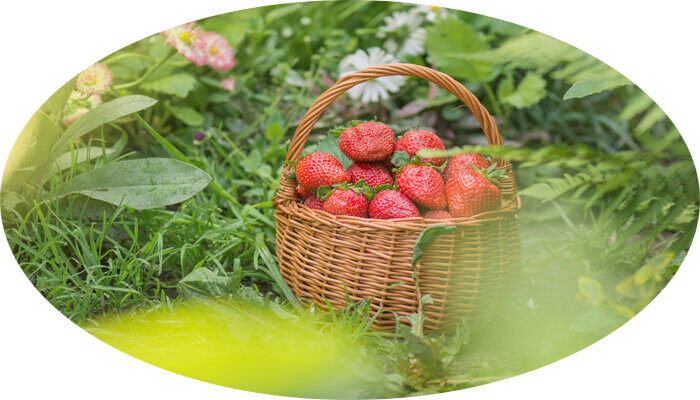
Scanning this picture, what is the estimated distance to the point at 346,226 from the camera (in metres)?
1.37

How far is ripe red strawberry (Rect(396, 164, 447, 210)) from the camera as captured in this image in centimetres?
142

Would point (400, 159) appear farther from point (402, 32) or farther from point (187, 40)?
point (402, 32)

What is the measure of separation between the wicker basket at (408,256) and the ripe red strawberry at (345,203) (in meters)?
0.03

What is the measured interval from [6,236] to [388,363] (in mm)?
1063

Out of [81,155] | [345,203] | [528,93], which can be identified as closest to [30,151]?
[81,155]

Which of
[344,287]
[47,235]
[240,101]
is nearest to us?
[344,287]

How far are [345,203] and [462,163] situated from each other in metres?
0.30

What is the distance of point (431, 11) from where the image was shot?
2.61 meters

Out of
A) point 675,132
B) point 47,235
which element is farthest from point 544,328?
point 47,235

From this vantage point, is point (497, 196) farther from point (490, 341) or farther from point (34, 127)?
point (34, 127)

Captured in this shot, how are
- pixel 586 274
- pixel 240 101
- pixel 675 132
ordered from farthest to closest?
pixel 240 101
pixel 586 274
pixel 675 132

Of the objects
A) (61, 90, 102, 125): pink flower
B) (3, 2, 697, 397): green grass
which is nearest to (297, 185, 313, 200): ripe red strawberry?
(3, 2, 697, 397): green grass

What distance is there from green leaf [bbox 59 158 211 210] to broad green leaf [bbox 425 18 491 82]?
1.19 metres

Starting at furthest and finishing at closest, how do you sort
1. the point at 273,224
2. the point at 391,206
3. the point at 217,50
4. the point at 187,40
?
the point at 217,50, the point at 187,40, the point at 273,224, the point at 391,206
